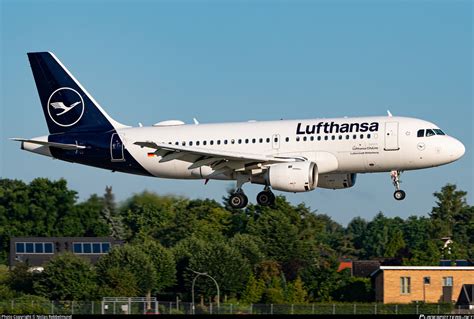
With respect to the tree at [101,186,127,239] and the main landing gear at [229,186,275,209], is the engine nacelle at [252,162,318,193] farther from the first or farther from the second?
the tree at [101,186,127,239]

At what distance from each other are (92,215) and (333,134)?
3015 centimetres

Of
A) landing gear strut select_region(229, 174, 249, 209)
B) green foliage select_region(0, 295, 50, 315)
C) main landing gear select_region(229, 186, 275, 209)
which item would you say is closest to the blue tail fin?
landing gear strut select_region(229, 174, 249, 209)

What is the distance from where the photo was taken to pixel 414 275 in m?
89.6

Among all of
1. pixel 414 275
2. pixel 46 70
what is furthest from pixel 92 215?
pixel 414 275

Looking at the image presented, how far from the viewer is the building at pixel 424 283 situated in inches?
3484

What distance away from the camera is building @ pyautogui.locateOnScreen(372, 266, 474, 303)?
88500 mm

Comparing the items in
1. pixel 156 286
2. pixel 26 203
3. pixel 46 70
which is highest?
pixel 46 70

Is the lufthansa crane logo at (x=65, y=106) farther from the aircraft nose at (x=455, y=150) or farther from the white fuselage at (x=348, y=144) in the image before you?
the aircraft nose at (x=455, y=150)

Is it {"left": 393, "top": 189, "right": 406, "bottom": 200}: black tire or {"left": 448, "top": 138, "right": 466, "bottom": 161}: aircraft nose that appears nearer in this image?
{"left": 448, "top": 138, "right": 466, "bottom": 161}: aircraft nose

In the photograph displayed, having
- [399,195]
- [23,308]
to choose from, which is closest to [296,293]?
[23,308]

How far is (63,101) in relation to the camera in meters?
74.9

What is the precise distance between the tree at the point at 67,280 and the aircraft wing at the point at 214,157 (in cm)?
2233

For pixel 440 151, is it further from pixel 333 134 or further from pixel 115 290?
pixel 115 290

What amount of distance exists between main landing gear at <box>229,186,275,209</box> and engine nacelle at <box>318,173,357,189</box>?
3.03 metres
